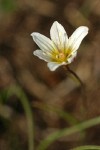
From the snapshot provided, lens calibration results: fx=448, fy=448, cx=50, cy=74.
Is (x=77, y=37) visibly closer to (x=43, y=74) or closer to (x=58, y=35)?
(x=58, y=35)

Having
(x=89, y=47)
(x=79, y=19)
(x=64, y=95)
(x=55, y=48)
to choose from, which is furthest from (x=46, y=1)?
(x=55, y=48)

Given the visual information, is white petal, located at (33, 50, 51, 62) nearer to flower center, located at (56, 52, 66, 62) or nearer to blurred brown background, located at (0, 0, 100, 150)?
flower center, located at (56, 52, 66, 62)

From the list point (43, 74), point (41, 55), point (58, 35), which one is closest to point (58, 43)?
point (58, 35)

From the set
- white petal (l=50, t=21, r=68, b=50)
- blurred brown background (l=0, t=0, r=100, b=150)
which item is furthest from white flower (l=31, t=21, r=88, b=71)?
blurred brown background (l=0, t=0, r=100, b=150)

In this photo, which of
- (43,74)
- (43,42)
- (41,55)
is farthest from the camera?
(43,74)

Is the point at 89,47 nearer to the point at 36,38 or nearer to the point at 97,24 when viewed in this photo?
the point at 97,24
